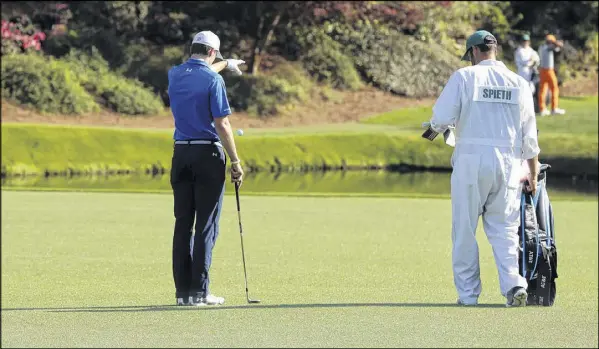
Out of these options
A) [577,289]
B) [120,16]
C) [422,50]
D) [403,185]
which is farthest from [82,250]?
[422,50]

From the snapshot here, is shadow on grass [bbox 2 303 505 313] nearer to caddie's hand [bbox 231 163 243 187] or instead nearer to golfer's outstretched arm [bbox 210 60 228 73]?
caddie's hand [bbox 231 163 243 187]

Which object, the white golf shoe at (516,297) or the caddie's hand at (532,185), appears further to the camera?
the caddie's hand at (532,185)

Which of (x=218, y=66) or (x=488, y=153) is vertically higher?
(x=218, y=66)

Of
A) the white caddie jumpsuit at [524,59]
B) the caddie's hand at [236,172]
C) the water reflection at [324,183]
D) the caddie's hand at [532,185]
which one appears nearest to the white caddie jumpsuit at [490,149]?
the caddie's hand at [532,185]

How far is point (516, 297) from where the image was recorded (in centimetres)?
788

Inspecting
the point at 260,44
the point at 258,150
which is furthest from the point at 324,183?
the point at 260,44

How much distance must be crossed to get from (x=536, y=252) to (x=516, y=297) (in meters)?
0.43

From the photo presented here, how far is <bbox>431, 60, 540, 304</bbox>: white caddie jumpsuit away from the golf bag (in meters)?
0.14

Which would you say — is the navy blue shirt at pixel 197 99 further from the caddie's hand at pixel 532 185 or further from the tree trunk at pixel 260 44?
the tree trunk at pixel 260 44

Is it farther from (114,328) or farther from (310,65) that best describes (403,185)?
(114,328)

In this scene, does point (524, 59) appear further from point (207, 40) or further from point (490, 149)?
point (207, 40)

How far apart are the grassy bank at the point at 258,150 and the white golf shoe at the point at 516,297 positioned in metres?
16.7

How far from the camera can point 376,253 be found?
11250mm

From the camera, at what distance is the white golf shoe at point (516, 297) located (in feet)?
25.8
